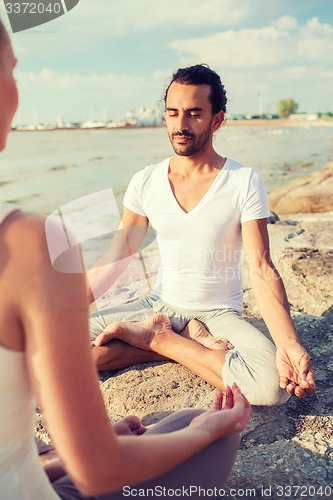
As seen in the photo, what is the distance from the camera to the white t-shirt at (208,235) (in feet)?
10.2

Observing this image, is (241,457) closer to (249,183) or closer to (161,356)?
(161,356)

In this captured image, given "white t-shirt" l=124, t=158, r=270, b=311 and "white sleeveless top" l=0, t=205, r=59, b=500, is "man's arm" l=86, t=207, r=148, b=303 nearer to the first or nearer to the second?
"white t-shirt" l=124, t=158, r=270, b=311

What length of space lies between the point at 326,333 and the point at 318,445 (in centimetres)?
123

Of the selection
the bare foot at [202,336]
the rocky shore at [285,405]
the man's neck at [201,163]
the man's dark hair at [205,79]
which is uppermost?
the man's dark hair at [205,79]

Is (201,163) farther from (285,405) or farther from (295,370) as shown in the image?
(285,405)

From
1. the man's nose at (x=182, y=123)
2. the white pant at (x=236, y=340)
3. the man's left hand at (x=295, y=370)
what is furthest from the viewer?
the man's nose at (x=182, y=123)

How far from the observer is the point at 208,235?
3.17 m

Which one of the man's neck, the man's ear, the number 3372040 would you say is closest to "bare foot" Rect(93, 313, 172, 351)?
the man's neck

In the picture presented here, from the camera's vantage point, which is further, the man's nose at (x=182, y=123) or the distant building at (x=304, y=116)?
the distant building at (x=304, y=116)

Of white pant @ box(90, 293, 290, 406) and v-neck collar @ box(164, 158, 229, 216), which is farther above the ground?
v-neck collar @ box(164, 158, 229, 216)

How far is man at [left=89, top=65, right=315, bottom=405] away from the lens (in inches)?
115

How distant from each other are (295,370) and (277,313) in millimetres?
346

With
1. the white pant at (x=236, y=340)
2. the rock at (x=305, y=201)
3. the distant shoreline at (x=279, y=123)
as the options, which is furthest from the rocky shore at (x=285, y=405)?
the distant shoreline at (x=279, y=123)

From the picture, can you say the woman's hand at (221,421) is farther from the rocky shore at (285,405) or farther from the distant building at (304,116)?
the distant building at (304,116)
